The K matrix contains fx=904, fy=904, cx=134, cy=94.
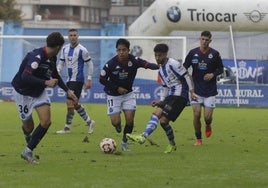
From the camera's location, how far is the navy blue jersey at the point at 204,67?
17594 millimetres

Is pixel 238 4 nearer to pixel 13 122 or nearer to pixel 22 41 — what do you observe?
pixel 22 41

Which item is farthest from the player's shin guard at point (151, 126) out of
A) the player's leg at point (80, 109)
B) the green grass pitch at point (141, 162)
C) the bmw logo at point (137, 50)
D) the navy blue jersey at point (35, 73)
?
the bmw logo at point (137, 50)

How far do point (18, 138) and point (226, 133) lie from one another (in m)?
5.10

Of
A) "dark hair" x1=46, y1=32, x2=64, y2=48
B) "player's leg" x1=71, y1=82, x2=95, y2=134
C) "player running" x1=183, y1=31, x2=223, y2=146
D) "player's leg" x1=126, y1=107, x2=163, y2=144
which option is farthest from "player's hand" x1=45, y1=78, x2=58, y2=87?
"player's leg" x1=71, y1=82, x2=95, y2=134

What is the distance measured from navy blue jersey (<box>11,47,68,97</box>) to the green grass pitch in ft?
3.69

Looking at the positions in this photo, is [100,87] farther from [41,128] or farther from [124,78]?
[41,128]

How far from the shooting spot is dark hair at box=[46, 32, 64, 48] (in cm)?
1320

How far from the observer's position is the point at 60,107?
32.7 meters

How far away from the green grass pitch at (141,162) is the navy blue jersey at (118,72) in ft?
3.99

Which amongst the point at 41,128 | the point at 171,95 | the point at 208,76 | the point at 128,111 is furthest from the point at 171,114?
the point at 41,128

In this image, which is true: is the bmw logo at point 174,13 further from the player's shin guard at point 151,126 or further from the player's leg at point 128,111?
the player's shin guard at point 151,126

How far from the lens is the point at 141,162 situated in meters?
14.0

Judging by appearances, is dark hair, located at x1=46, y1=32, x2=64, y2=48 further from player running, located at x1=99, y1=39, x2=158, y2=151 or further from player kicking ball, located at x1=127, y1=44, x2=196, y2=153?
player kicking ball, located at x1=127, y1=44, x2=196, y2=153

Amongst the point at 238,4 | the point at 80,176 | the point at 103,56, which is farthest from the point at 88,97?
the point at 80,176
